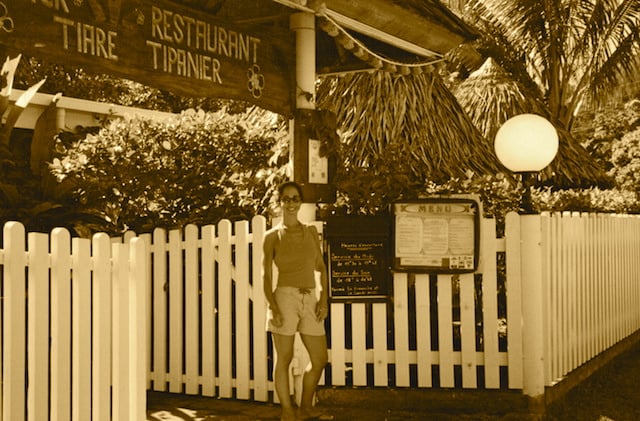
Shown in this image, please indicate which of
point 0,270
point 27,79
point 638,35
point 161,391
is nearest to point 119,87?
point 27,79

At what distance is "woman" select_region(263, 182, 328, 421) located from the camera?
579cm

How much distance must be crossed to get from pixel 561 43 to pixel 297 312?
13518 mm

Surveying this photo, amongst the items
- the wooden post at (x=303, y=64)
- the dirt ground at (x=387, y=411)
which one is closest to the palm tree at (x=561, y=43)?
the wooden post at (x=303, y=64)

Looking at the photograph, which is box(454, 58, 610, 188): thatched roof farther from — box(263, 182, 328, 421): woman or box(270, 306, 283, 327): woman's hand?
box(270, 306, 283, 327): woman's hand

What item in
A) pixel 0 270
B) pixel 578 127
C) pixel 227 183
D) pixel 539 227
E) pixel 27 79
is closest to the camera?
pixel 0 270

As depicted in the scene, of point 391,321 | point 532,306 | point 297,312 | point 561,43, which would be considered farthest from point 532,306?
point 561,43

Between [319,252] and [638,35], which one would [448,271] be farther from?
[638,35]

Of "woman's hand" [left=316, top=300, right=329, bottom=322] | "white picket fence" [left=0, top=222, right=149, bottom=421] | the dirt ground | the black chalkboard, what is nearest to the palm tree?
the dirt ground

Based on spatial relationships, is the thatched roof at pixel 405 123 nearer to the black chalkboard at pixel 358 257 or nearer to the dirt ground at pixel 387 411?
the black chalkboard at pixel 358 257

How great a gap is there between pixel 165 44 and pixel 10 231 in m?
2.27

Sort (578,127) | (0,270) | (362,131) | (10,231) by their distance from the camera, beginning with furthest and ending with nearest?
(578,127) < (362,131) < (0,270) < (10,231)

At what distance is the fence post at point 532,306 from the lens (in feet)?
21.6

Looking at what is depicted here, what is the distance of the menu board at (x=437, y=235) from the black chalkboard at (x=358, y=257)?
13 cm

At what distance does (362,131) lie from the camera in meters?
10.6
